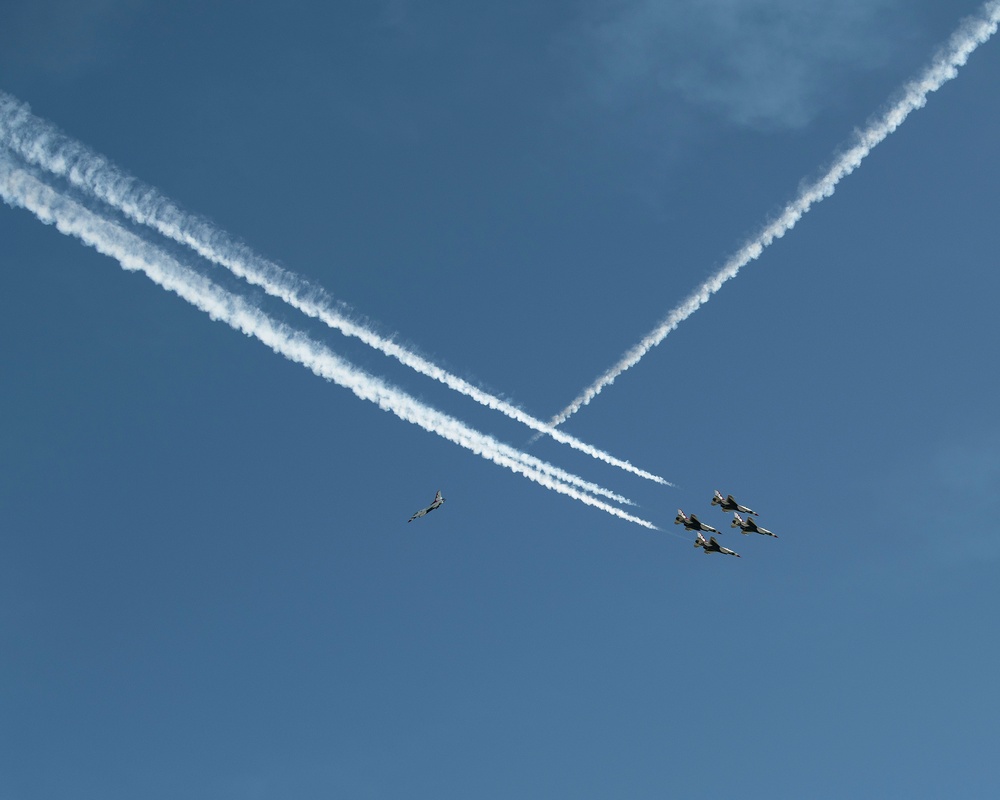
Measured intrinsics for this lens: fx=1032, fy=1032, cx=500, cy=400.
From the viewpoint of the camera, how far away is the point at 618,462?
61500mm

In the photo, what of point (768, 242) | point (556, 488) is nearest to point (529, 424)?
point (556, 488)

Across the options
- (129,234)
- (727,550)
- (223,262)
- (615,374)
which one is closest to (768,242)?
(615,374)

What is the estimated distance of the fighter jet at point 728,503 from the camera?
222ft

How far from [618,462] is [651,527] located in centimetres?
482

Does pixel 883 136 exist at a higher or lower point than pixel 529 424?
higher

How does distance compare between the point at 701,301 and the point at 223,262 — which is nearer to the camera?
the point at 223,262

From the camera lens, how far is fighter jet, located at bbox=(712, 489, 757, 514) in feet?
222

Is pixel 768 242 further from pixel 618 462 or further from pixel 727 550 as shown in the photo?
pixel 727 550

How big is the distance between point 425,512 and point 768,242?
29.2 meters

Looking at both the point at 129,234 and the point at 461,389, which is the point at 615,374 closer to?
the point at 461,389

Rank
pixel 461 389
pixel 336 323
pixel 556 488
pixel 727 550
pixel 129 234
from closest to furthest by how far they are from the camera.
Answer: pixel 129 234 < pixel 336 323 < pixel 461 389 < pixel 556 488 < pixel 727 550

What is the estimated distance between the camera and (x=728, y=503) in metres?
68.8

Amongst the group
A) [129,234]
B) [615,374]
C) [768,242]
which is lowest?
[129,234]

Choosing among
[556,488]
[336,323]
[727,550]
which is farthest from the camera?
[727,550]
